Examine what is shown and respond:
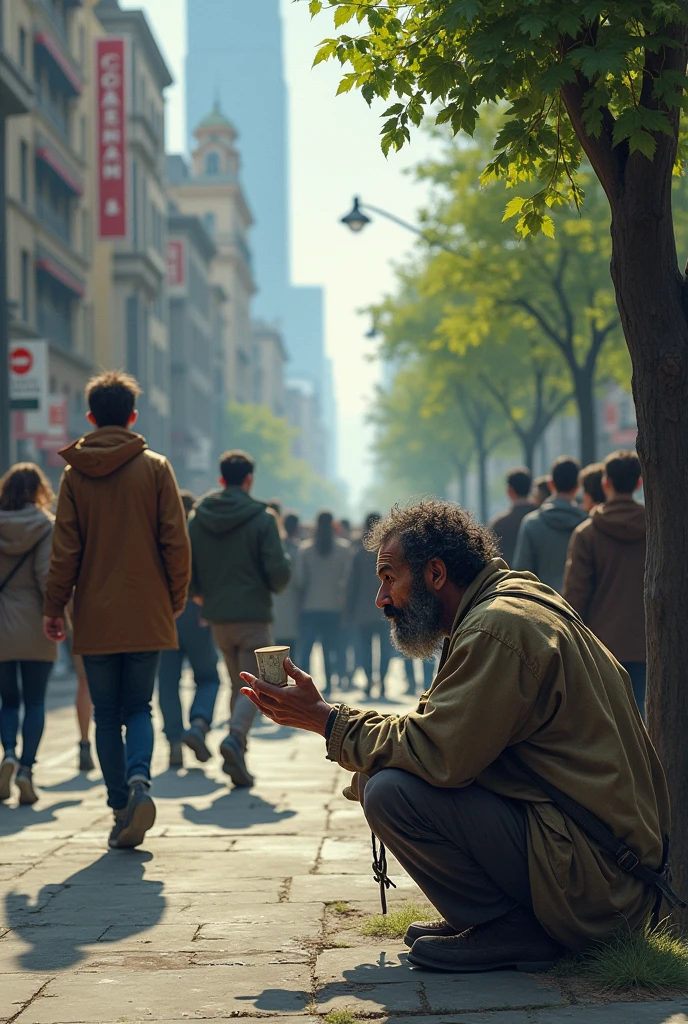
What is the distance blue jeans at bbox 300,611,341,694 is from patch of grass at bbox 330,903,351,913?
1172 centimetres

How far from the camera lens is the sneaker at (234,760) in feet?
30.1

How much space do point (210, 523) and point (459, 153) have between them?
2117 cm

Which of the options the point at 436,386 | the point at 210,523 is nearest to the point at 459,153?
the point at 436,386

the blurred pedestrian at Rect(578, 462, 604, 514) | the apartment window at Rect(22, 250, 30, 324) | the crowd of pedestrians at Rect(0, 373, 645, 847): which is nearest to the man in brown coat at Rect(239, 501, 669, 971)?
the crowd of pedestrians at Rect(0, 373, 645, 847)

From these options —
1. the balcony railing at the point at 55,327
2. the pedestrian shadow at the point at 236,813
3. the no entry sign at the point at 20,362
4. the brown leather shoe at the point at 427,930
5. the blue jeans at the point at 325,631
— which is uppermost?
the balcony railing at the point at 55,327

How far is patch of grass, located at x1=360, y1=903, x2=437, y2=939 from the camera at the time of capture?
→ 4988mm

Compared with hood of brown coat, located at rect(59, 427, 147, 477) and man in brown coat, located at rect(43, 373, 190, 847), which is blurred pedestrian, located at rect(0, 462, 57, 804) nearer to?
man in brown coat, located at rect(43, 373, 190, 847)

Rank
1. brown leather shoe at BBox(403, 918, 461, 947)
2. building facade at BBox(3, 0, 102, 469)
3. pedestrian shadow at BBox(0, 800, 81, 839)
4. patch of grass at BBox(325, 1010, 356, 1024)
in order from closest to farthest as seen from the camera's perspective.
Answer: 1. patch of grass at BBox(325, 1010, 356, 1024)
2. brown leather shoe at BBox(403, 918, 461, 947)
3. pedestrian shadow at BBox(0, 800, 81, 839)
4. building facade at BBox(3, 0, 102, 469)

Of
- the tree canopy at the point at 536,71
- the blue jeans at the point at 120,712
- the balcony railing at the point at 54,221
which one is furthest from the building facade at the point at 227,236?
the tree canopy at the point at 536,71

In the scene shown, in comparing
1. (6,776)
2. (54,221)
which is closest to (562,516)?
(6,776)

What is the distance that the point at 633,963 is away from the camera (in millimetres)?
4117

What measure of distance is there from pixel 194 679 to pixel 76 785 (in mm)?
1429

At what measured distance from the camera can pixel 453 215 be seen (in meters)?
28.4

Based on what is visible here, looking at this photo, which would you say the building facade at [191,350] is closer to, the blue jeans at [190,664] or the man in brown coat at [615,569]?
the blue jeans at [190,664]
